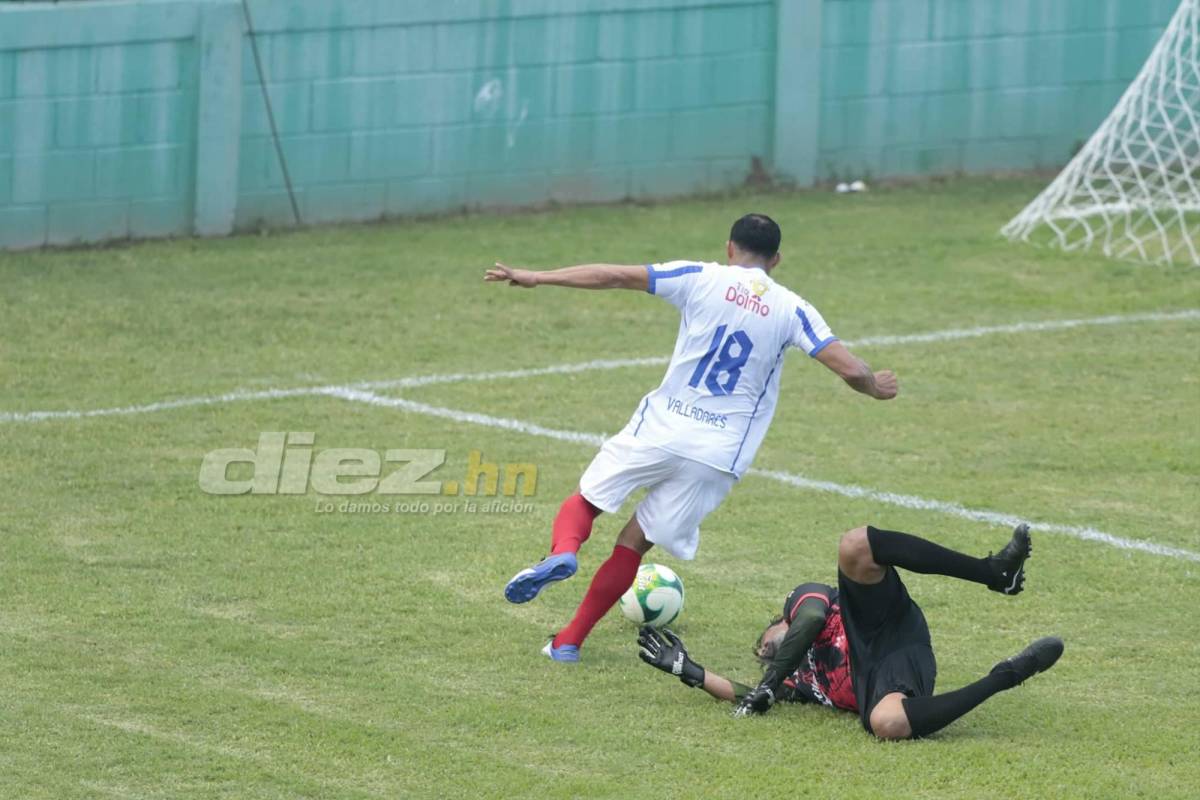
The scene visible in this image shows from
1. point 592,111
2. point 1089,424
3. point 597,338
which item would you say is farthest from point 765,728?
point 592,111

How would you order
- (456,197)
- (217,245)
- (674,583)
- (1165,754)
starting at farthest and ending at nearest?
(456,197) < (217,245) < (674,583) < (1165,754)

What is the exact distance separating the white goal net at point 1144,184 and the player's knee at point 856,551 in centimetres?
899

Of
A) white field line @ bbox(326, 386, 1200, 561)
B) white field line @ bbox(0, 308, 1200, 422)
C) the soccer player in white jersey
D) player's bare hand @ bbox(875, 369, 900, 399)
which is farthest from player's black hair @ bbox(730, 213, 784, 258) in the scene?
white field line @ bbox(0, 308, 1200, 422)

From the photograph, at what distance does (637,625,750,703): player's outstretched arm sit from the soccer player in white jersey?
15.8 inches

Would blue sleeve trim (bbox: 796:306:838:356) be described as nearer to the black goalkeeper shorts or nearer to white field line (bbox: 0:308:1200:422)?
the black goalkeeper shorts

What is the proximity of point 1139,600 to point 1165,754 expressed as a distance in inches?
67.4

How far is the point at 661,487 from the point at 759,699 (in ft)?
3.18

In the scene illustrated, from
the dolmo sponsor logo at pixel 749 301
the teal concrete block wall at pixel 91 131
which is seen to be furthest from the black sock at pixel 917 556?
the teal concrete block wall at pixel 91 131

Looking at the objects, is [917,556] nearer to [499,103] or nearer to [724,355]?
[724,355]

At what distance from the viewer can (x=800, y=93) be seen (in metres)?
17.0

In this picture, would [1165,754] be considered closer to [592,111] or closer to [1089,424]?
[1089,424]

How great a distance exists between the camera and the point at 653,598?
7707mm

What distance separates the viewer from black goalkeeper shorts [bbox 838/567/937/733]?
676 centimetres

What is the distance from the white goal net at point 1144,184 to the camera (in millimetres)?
15445
